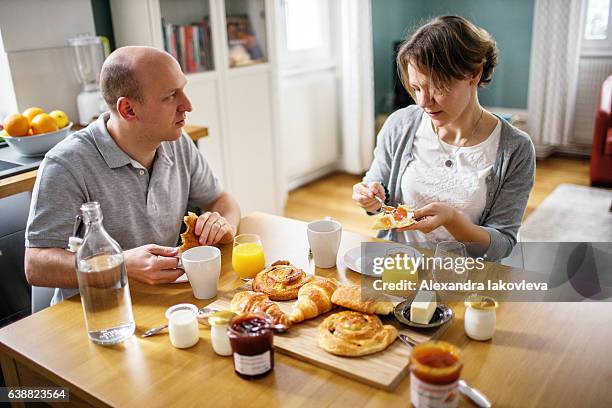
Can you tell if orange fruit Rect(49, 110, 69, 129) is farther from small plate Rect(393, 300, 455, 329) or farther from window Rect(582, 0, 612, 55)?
window Rect(582, 0, 612, 55)

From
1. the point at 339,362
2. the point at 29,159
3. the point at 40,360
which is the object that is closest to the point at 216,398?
the point at 339,362

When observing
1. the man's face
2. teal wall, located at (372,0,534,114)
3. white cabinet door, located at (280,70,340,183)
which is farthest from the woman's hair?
teal wall, located at (372,0,534,114)

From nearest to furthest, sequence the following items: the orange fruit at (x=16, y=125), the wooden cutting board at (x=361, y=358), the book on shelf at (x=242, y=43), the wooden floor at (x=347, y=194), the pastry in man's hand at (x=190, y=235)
A: the wooden cutting board at (x=361, y=358), the pastry in man's hand at (x=190, y=235), the orange fruit at (x=16, y=125), the book on shelf at (x=242, y=43), the wooden floor at (x=347, y=194)

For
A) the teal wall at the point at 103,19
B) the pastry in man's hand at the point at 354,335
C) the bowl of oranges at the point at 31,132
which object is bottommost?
the pastry in man's hand at the point at 354,335

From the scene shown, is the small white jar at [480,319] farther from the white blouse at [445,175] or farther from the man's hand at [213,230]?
the man's hand at [213,230]

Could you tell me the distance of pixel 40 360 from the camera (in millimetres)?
1122

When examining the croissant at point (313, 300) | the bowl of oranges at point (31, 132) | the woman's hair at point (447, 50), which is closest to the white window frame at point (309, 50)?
the bowl of oranges at point (31, 132)

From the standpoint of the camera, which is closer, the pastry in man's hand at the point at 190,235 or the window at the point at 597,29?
the pastry in man's hand at the point at 190,235

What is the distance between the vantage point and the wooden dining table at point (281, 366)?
97cm

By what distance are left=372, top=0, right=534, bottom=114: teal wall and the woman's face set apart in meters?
3.51

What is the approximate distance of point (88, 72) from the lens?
288 cm

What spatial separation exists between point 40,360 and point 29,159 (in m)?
1.37

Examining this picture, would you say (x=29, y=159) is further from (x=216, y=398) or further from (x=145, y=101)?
(x=216, y=398)

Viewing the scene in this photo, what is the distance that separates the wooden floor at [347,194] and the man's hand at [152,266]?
2.37 meters
